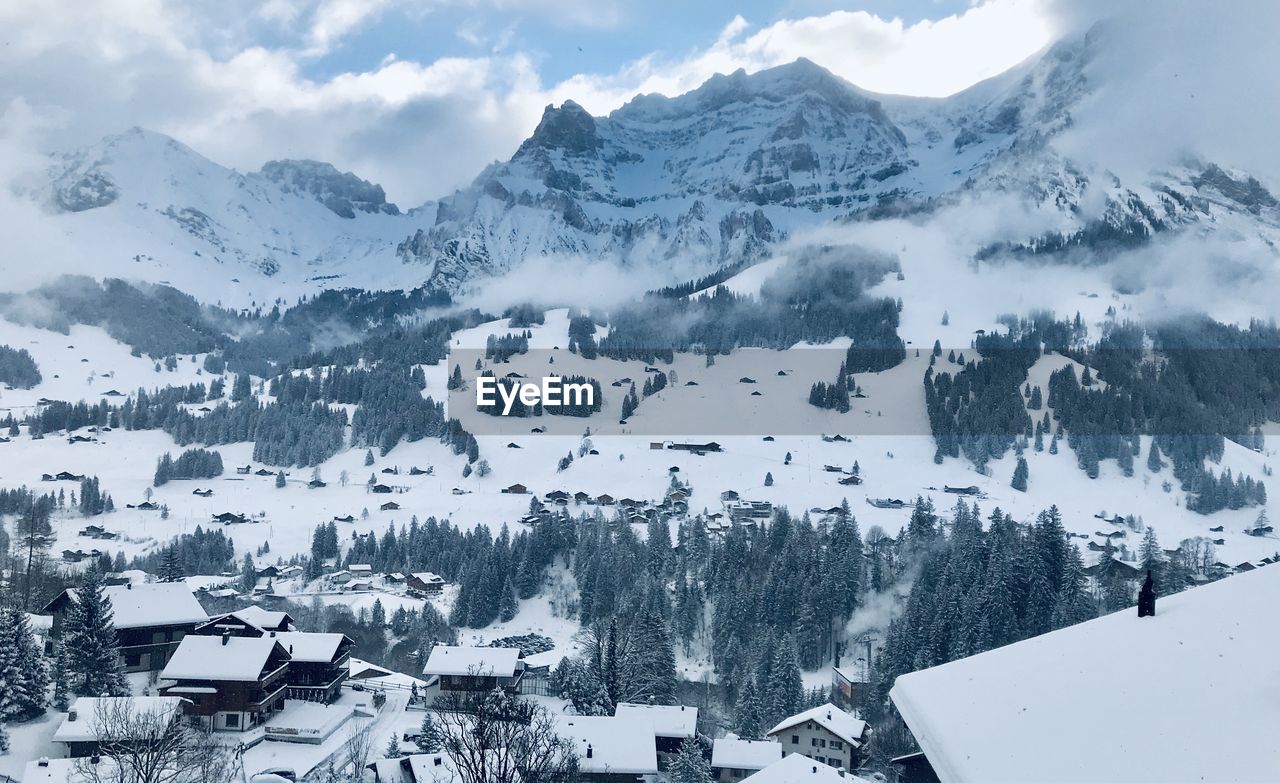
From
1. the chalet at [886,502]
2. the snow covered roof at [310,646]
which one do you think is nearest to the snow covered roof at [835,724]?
the snow covered roof at [310,646]

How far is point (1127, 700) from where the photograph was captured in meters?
9.41

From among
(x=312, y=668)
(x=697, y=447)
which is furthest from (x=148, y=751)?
(x=697, y=447)

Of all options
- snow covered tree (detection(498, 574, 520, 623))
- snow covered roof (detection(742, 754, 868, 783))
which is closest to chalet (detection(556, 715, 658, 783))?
snow covered roof (detection(742, 754, 868, 783))

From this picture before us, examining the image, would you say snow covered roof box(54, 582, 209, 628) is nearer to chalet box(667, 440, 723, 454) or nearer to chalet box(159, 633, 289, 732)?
chalet box(159, 633, 289, 732)

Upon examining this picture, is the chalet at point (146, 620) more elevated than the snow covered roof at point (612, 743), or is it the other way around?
the chalet at point (146, 620)

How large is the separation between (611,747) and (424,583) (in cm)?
5203

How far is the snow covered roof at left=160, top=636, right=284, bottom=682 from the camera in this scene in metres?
40.8

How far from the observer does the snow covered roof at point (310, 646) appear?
47.2 meters

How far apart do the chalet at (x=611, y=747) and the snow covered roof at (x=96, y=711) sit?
14408mm

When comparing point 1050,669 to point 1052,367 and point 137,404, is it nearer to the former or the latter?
point 1052,367

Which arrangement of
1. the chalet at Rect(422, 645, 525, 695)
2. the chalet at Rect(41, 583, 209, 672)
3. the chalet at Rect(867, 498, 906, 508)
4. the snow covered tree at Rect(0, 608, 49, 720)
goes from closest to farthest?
the snow covered tree at Rect(0, 608, 49, 720) → the chalet at Rect(41, 583, 209, 672) → the chalet at Rect(422, 645, 525, 695) → the chalet at Rect(867, 498, 906, 508)

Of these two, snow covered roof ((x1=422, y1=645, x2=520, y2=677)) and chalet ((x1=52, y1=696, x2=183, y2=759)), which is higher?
chalet ((x1=52, y1=696, x2=183, y2=759))

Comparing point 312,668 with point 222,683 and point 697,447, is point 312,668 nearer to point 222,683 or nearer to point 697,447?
point 222,683

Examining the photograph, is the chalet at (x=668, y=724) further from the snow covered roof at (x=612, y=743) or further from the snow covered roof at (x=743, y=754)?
the snow covered roof at (x=612, y=743)
